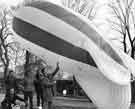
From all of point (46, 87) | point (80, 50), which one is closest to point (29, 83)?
point (46, 87)

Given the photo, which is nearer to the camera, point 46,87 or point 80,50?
point 80,50

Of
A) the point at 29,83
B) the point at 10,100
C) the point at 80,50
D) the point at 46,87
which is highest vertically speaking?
the point at 80,50

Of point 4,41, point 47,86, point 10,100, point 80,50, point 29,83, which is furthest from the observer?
point 4,41

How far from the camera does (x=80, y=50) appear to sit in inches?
377

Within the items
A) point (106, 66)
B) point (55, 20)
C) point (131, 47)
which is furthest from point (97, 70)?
point (131, 47)

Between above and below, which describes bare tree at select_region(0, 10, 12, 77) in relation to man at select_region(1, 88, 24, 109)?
above

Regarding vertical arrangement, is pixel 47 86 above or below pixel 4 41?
below

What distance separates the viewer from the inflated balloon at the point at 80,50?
929 centimetres

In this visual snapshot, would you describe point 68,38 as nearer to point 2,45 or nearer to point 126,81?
point 126,81

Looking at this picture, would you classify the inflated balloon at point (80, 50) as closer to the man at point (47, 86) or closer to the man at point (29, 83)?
the man at point (47, 86)

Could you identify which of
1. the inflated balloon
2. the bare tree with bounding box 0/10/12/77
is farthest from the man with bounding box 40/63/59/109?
the bare tree with bounding box 0/10/12/77

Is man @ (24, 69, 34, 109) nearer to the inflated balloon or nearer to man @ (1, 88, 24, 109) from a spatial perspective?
man @ (1, 88, 24, 109)

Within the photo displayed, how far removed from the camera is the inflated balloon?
30.5 ft

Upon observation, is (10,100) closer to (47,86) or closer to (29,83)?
(29,83)
